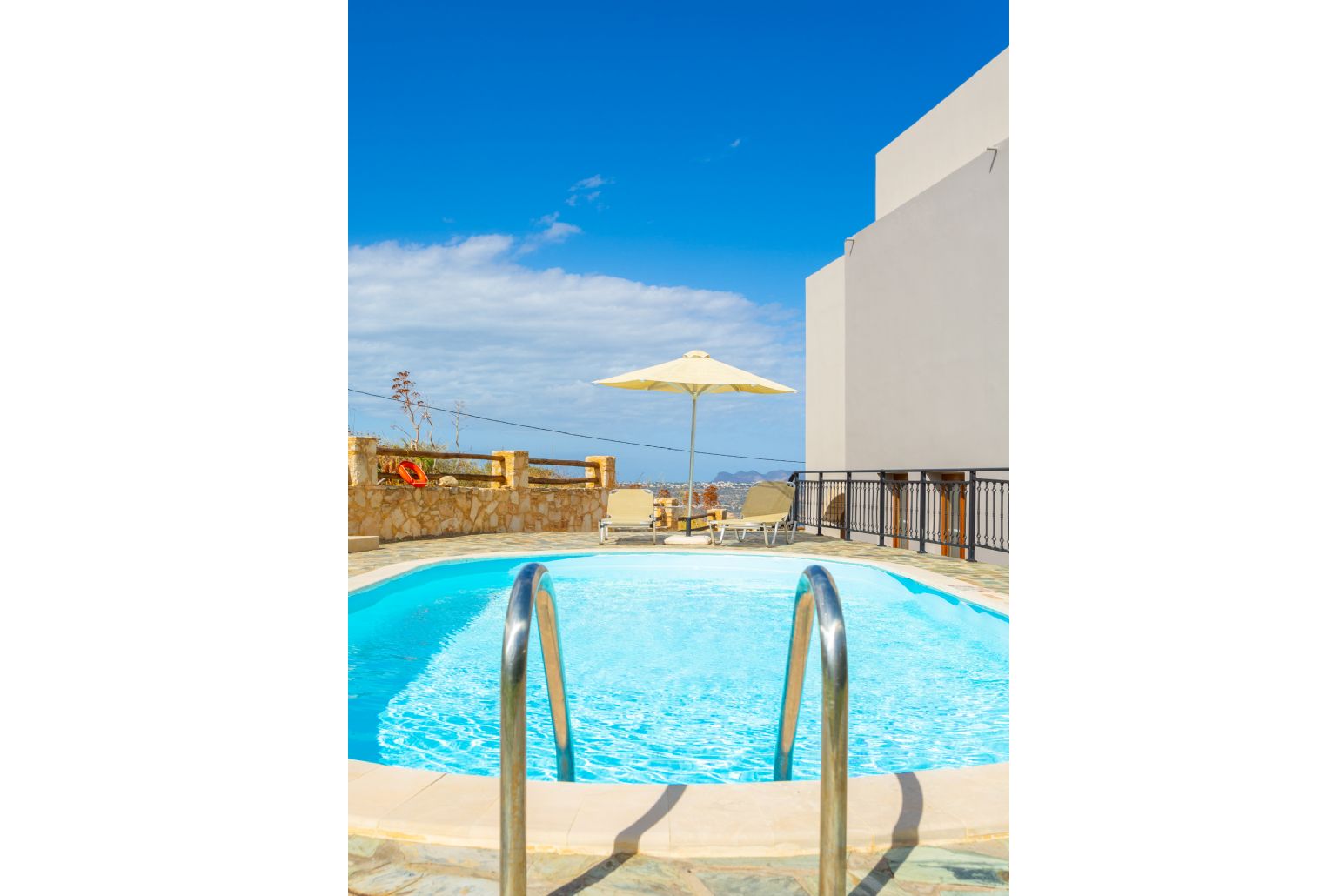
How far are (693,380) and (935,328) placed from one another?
4081mm

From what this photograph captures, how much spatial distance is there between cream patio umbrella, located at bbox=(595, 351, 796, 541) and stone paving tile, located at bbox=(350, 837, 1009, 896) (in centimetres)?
892

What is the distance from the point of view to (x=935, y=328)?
38.9ft

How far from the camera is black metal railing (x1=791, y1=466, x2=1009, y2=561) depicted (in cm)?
953

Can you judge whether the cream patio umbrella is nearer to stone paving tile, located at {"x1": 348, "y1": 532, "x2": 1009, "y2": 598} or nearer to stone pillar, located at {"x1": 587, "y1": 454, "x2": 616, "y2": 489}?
stone paving tile, located at {"x1": 348, "y1": 532, "x2": 1009, "y2": 598}

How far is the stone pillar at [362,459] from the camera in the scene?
10.7 m

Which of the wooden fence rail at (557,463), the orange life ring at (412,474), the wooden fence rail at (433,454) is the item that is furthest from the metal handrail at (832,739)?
the wooden fence rail at (557,463)

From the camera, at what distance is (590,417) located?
23.4 m

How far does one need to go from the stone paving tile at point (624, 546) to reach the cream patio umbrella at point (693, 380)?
1.55 metres

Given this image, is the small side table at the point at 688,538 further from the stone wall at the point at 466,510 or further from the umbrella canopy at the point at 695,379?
the stone wall at the point at 466,510
